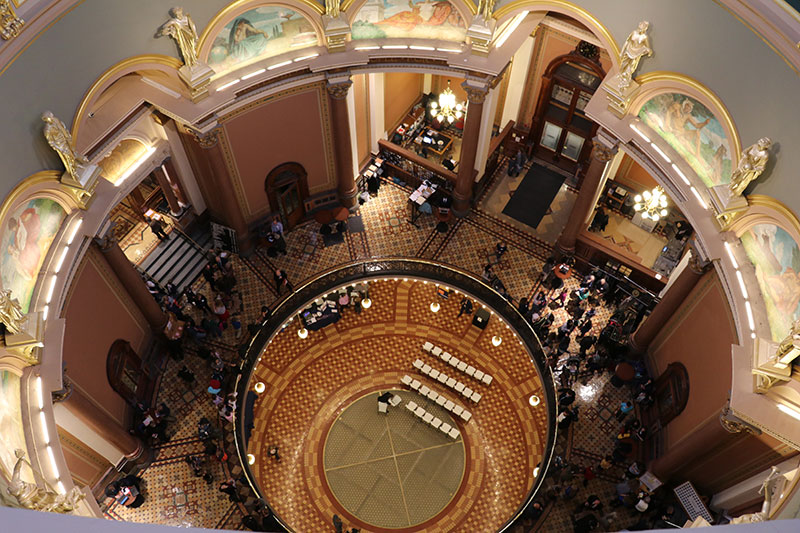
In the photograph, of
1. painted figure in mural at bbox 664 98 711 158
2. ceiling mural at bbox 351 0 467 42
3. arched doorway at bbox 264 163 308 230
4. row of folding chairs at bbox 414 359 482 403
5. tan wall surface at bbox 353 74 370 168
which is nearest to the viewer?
painted figure in mural at bbox 664 98 711 158

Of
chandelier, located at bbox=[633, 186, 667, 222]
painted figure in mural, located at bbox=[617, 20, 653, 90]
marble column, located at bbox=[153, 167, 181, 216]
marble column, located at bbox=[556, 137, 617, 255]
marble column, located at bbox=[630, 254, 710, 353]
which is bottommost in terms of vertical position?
marble column, located at bbox=[153, 167, 181, 216]

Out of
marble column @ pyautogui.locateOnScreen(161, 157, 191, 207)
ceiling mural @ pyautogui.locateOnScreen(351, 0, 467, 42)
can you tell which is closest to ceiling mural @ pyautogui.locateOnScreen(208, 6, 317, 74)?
ceiling mural @ pyautogui.locateOnScreen(351, 0, 467, 42)

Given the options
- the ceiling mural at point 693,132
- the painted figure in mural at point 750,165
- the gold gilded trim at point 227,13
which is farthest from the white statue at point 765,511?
the gold gilded trim at point 227,13

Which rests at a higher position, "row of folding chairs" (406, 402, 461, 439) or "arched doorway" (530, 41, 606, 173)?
"arched doorway" (530, 41, 606, 173)

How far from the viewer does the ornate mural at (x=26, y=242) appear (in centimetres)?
1334

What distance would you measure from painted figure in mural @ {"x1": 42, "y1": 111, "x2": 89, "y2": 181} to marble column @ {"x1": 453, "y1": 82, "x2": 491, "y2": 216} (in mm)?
10823

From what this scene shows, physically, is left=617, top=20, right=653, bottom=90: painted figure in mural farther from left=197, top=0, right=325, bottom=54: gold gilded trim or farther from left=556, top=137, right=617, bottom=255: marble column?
left=197, top=0, right=325, bottom=54: gold gilded trim

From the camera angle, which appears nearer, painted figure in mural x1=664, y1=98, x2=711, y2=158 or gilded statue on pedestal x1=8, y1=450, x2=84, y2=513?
gilded statue on pedestal x1=8, y1=450, x2=84, y2=513

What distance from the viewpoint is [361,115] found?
76.5 ft

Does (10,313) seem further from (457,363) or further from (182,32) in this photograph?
(457,363)

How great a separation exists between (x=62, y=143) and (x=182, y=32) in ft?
13.0

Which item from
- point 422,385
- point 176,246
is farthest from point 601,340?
point 176,246

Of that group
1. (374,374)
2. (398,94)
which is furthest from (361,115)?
(374,374)

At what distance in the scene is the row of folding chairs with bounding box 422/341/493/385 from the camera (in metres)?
21.3
